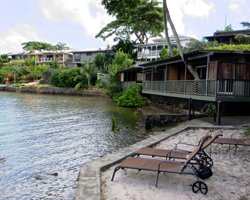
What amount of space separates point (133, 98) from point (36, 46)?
78.8 m

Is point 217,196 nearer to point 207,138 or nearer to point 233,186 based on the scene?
point 233,186

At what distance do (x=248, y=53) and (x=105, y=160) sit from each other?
12121 millimetres

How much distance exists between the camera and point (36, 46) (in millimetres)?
102000

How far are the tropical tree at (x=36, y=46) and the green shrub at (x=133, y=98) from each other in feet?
244

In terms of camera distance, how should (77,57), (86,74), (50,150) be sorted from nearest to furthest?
(50,150), (86,74), (77,57)

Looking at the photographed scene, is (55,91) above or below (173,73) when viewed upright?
below

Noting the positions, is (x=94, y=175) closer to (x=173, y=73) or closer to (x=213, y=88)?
(x=213, y=88)

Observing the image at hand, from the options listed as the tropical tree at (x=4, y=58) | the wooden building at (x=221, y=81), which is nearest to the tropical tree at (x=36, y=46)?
the tropical tree at (x=4, y=58)

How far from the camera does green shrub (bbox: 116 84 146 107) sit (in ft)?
104

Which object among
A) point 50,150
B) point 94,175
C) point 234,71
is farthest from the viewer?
point 234,71

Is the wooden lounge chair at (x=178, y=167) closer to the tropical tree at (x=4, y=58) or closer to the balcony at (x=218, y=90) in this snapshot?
the balcony at (x=218, y=90)

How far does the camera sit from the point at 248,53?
54.4 ft

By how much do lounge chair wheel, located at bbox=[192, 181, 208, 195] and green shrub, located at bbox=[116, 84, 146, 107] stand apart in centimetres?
2536

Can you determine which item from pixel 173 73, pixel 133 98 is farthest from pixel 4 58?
pixel 173 73
